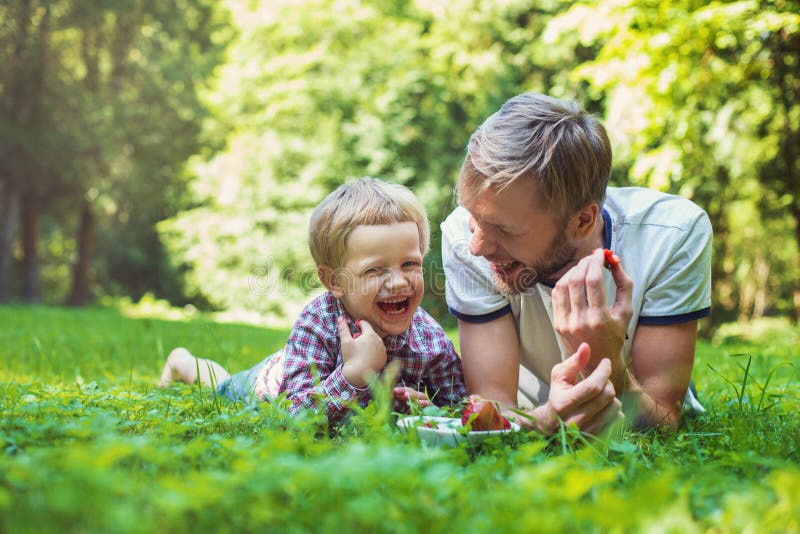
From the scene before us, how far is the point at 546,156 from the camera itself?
2639mm

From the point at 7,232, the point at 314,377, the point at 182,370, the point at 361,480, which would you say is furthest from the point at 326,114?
the point at 361,480

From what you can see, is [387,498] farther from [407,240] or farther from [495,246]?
[407,240]

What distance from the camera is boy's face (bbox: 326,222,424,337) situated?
3006mm

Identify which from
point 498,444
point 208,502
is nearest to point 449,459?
point 498,444

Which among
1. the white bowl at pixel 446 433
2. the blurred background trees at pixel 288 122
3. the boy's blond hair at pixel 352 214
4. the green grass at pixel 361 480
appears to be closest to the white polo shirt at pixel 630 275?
the boy's blond hair at pixel 352 214

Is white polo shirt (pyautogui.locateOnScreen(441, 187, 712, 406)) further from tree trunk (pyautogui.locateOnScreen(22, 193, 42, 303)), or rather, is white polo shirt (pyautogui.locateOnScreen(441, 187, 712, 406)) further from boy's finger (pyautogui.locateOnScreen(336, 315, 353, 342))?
tree trunk (pyautogui.locateOnScreen(22, 193, 42, 303))

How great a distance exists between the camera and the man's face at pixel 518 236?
104 inches

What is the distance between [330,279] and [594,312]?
1273mm

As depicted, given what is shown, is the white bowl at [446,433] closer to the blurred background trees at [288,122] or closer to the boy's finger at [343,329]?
the boy's finger at [343,329]

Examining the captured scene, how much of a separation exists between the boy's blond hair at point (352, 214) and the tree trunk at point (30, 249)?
1715 centimetres

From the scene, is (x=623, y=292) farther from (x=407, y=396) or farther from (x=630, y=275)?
(x=407, y=396)

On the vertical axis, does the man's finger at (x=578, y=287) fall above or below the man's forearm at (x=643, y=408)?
above

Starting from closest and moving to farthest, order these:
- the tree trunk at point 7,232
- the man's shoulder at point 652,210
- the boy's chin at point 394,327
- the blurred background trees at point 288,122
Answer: the man's shoulder at point 652,210 → the boy's chin at point 394,327 → the blurred background trees at point 288,122 → the tree trunk at point 7,232

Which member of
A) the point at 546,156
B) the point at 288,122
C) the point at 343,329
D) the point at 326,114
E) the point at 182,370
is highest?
the point at 326,114
